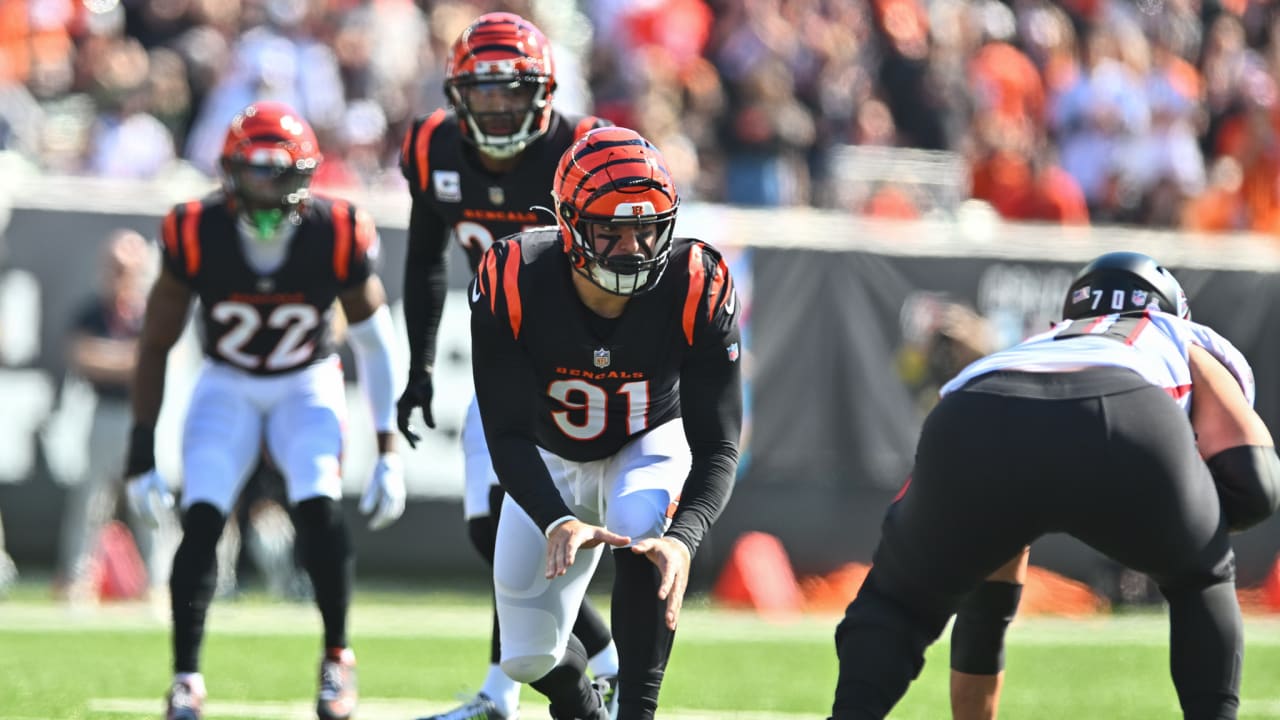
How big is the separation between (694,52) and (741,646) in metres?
6.35

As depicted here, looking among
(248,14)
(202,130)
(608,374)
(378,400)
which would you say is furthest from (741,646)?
(248,14)

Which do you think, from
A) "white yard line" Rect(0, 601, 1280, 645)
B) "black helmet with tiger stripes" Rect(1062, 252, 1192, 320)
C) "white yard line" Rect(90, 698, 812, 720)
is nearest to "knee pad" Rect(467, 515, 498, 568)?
"white yard line" Rect(90, 698, 812, 720)

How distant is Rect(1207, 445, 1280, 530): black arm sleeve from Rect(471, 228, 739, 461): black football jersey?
126 centimetres

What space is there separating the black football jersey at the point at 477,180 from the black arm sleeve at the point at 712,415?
4.18ft

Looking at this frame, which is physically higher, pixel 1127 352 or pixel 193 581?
pixel 1127 352

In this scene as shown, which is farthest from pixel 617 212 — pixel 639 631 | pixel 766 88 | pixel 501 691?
pixel 766 88

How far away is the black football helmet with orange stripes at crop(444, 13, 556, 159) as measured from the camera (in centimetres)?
557

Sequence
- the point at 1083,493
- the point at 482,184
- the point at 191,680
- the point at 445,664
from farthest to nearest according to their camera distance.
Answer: the point at 445,664 < the point at 482,184 < the point at 191,680 < the point at 1083,493

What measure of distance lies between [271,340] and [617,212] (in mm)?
2241

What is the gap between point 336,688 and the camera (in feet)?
18.6

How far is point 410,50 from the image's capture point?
41.6ft

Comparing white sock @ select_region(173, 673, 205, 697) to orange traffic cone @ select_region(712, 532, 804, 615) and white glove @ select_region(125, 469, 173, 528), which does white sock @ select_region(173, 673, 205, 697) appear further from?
orange traffic cone @ select_region(712, 532, 804, 615)

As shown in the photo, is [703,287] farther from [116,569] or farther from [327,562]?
[116,569]

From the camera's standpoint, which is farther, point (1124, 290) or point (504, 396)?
point (504, 396)
